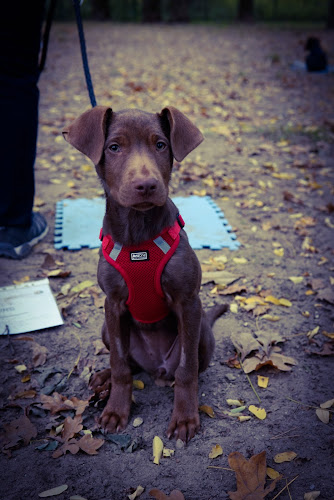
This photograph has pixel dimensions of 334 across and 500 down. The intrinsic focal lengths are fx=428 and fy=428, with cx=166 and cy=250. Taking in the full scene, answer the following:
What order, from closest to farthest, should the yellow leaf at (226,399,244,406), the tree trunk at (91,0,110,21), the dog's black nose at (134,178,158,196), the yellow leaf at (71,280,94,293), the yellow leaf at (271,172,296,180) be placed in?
the dog's black nose at (134,178,158,196)
the yellow leaf at (226,399,244,406)
the yellow leaf at (71,280,94,293)
the yellow leaf at (271,172,296,180)
the tree trunk at (91,0,110,21)

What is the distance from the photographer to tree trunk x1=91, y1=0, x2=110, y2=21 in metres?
24.3

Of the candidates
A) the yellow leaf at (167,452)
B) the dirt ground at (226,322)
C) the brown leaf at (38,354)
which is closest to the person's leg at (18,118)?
the dirt ground at (226,322)

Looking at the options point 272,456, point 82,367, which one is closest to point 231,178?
point 82,367

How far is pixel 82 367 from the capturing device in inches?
117

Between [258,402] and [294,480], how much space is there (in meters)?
0.58

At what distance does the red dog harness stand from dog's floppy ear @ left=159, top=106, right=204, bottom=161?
43 centimetres

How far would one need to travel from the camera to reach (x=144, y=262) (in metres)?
2.34

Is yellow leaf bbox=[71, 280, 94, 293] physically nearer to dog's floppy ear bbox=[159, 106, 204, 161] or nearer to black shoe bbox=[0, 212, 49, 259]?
black shoe bbox=[0, 212, 49, 259]

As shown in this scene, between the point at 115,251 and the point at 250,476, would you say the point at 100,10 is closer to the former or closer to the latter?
the point at 115,251

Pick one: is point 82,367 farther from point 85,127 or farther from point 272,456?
point 85,127

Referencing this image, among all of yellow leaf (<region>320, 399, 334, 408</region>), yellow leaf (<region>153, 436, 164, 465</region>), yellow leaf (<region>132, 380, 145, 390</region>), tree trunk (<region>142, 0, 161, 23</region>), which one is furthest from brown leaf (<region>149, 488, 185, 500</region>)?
tree trunk (<region>142, 0, 161, 23</region>)

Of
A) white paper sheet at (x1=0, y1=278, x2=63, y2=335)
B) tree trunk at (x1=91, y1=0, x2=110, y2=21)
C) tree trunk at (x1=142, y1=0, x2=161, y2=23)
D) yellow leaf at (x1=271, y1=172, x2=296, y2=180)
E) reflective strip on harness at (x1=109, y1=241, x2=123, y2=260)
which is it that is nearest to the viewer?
reflective strip on harness at (x1=109, y1=241, x2=123, y2=260)

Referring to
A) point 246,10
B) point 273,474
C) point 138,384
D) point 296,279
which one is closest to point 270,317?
point 296,279

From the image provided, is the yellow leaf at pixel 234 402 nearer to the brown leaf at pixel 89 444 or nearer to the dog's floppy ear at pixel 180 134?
the brown leaf at pixel 89 444
